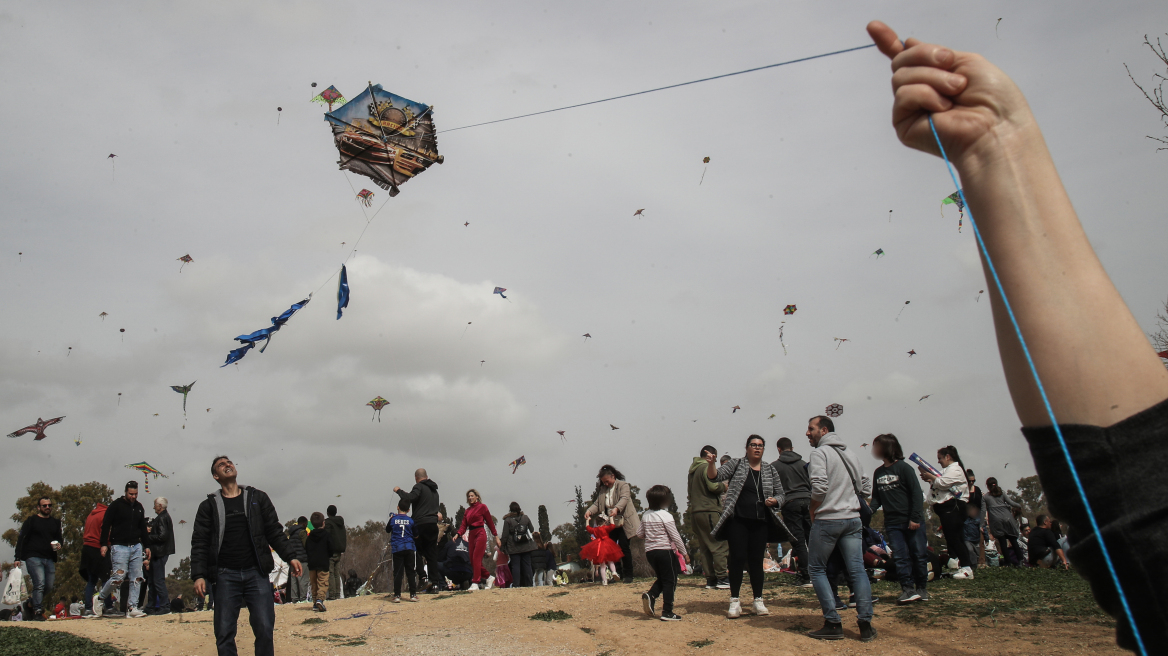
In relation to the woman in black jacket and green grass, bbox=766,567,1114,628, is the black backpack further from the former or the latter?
green grass, bbox=766,567,1114,628

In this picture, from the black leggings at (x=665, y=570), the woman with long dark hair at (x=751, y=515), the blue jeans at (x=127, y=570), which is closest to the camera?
the woman with long dark hair at (x=751, y=515)

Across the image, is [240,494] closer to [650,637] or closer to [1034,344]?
[650,637]

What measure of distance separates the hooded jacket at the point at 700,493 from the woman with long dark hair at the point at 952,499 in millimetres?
3057

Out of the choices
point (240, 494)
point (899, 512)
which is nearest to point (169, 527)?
point (240, 494)

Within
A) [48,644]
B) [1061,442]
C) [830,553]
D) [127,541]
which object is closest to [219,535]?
[48,644]

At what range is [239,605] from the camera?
6.56 m

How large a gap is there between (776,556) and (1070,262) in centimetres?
1884

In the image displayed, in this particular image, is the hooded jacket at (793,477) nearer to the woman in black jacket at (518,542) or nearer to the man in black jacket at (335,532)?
the woman in black jacket at (518,542)

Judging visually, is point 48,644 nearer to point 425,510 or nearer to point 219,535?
point 219,535

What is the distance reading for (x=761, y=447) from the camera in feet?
27.8

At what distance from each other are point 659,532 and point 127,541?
8146 mm

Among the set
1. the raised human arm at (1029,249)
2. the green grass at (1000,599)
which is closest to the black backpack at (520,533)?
the green grass at (1000,599)

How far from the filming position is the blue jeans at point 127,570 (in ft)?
35.8

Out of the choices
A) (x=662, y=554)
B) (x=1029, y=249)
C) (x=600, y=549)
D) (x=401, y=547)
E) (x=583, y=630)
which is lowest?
(x=583, y=630)
